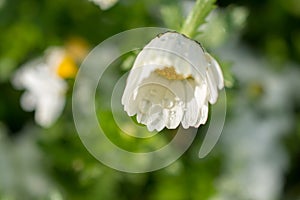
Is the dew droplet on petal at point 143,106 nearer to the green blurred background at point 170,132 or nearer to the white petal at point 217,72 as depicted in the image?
the white petal at point 217,72

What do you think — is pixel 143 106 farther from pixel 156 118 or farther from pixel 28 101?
pixel 28 101

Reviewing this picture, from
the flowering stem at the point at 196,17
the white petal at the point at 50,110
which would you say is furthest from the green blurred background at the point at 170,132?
the flowering stem at the point at 196,17

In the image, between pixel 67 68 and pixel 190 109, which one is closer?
pixel 190 109

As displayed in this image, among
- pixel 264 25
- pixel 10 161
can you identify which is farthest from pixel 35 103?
pixel 264 25

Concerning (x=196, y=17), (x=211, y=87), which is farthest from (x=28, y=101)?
(x=211, y=87)

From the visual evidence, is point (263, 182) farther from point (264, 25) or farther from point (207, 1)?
point (207, 1)

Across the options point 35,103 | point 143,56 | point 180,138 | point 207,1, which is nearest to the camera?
point 143,56
